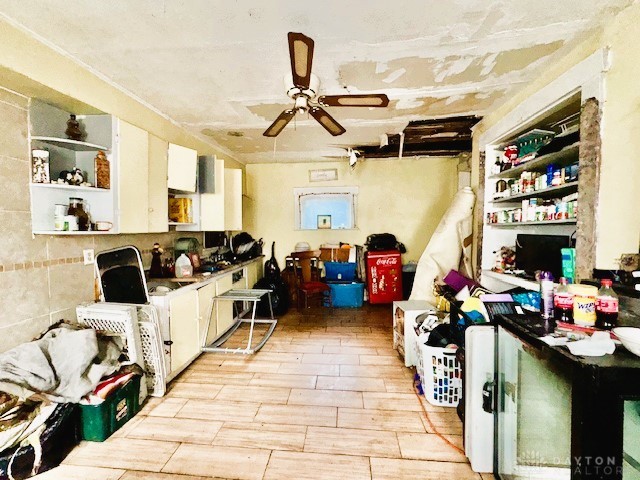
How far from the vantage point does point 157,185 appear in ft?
8.80

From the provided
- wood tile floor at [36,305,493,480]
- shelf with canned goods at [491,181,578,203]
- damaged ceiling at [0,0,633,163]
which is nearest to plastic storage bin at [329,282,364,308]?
wood tile floor at [36,305,493,480]

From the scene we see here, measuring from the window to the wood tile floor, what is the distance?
270 centimetres

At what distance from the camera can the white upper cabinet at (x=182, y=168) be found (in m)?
2.89

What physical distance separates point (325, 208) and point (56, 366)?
4.06 m

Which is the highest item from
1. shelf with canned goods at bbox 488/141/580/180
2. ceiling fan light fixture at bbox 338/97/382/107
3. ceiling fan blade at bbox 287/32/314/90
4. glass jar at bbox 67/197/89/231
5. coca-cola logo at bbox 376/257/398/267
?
ceiling fan blade at bbox 287/32/314/90

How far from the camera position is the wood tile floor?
154cm

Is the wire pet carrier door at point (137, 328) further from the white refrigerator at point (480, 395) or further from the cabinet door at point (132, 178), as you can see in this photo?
the white refrigerator at point (480, 395)

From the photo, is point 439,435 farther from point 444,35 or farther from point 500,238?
point 444,35

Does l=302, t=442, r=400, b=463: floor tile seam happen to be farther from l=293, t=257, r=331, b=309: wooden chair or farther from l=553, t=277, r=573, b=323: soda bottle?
l=293, t=257, r=331, b=309: wooden chair

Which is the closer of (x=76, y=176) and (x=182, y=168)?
(x=76, y=176)

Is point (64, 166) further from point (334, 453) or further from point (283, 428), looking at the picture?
point (334, 453)

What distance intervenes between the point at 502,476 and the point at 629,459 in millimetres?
617

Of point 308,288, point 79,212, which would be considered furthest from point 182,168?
point 308,288

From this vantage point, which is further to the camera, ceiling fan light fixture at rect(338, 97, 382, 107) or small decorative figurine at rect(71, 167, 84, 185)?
small decorative figurine at rect(71, 167, 84, 185)
